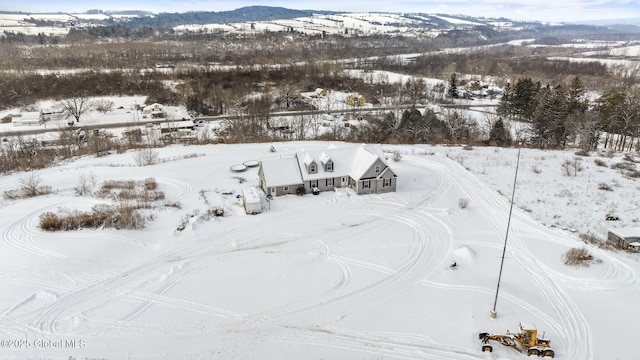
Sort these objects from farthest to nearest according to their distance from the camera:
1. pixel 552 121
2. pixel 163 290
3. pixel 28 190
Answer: pixel 552 121, pixel 28 190, pixel 163 290

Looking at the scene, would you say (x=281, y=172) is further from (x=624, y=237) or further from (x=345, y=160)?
(x=624, y=237)

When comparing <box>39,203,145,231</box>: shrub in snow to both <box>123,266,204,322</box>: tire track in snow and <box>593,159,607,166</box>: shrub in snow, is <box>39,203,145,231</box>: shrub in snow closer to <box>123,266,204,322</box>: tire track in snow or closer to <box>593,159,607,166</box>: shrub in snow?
<box>123,266,204,322</box>: tire track in snow

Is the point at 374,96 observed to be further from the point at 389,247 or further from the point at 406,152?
the point at 389,247

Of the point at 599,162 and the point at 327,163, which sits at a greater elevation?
the point at 327,163

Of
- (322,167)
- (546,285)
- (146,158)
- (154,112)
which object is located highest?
(322,167)

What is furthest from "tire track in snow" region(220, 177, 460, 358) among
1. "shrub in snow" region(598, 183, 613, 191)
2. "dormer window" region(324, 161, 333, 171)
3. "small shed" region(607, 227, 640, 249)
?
"shrub in snow" region(598, 183, 613, 191)

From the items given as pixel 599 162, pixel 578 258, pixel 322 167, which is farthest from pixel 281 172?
pixel 599 162
